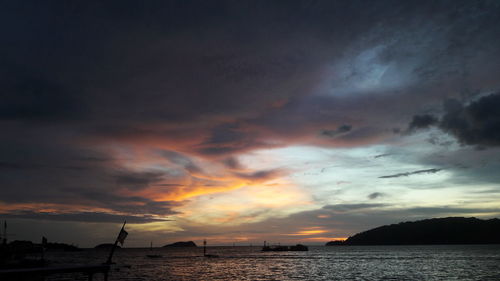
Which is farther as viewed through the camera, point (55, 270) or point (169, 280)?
point (169, 280)

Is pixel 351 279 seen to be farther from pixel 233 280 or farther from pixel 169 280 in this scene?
pixel 169 280

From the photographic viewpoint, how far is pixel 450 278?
59.8 meters

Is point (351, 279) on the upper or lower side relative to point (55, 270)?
lower

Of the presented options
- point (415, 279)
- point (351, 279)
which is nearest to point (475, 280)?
point (415, 279)

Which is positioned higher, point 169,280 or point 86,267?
point 86,267

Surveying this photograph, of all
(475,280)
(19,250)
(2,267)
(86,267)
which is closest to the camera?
(86,267)

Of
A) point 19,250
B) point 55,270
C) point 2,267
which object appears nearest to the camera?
point 55,270

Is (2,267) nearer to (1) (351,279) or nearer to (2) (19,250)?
(2) (19,250)

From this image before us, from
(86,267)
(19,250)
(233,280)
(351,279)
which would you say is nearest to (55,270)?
(86,267)

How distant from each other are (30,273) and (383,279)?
57203mm

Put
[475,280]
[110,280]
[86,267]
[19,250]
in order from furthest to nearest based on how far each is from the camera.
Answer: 1. [19,250]
2. [110,280]
3. [475,280]
4. [86,267]

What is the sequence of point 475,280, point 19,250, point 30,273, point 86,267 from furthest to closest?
point 19,250
point 475,280
point 86,267
point 30,273

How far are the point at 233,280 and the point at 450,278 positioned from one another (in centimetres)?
3787

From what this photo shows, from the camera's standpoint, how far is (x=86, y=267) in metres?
20.3
